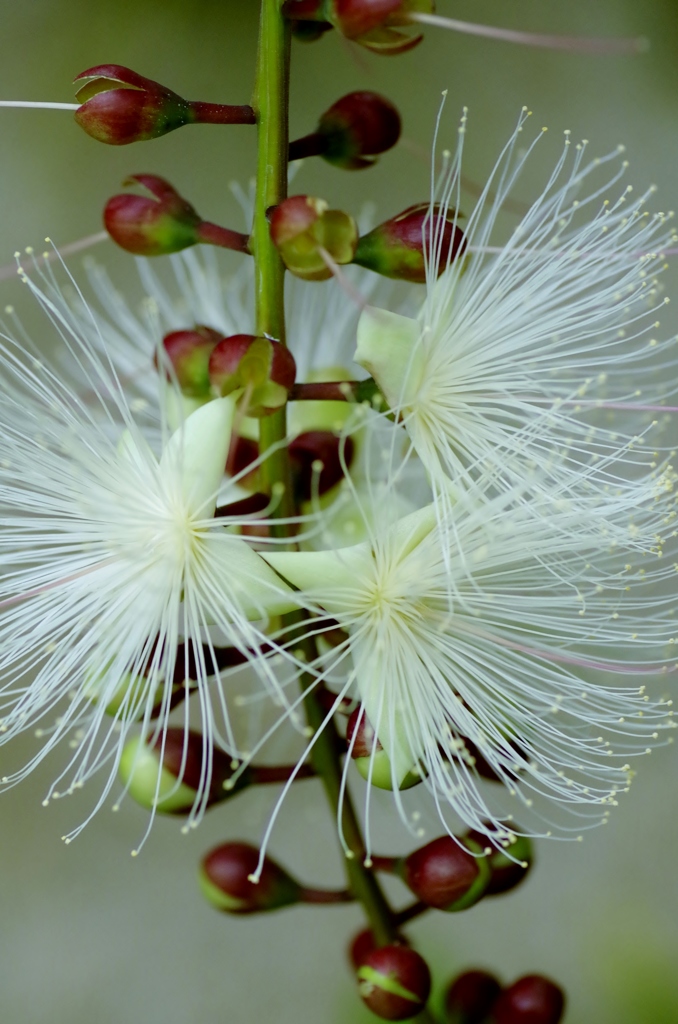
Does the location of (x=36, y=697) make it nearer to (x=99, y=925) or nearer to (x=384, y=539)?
(x=384, y=539)

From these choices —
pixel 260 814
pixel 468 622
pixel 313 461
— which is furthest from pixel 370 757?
pixel 260 814

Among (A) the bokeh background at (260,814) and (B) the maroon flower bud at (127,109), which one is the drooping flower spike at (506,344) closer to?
(B) the maroon flower bud at (127,109)

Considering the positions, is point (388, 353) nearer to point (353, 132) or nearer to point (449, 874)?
point (353, 132)

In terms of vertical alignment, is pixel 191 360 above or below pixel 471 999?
above

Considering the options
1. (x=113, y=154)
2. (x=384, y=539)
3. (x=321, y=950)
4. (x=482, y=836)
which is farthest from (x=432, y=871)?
(x=113, y=154)

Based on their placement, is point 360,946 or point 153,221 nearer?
point 153,221

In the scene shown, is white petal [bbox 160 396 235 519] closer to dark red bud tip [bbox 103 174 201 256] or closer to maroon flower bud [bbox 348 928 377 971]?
dark red bud tip [bbox 103 174 201 256]
